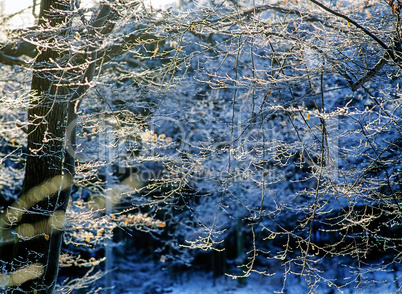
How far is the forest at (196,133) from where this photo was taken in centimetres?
340

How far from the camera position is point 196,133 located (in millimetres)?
11531

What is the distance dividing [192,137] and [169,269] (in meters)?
5.29

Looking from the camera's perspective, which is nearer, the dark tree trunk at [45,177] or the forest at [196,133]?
the forest at [196,133]

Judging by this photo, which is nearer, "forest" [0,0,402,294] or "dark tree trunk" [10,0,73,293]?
"forest" [0,0,402,294]

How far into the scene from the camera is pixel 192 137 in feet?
37.7

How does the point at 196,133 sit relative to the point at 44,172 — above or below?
above

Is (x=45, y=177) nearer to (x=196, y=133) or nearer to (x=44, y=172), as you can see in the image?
(x=44, y=172)

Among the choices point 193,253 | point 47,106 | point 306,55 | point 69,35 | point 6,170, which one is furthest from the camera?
point 193,253

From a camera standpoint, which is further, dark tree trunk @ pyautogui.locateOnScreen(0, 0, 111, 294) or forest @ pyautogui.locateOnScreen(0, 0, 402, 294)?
dark tree trunk @ pyautogui.locateOnScreen(0, 0, 111, 294)

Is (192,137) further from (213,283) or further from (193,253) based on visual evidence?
(213,283)

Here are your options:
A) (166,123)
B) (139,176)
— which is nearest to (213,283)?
(139,176)

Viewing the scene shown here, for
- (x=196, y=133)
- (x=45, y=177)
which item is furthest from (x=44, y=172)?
(x=196, y=133)

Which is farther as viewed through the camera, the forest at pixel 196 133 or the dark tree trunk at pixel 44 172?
the dark tree trunk at pixel 44 172

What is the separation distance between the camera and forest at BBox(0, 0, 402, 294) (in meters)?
3.40
